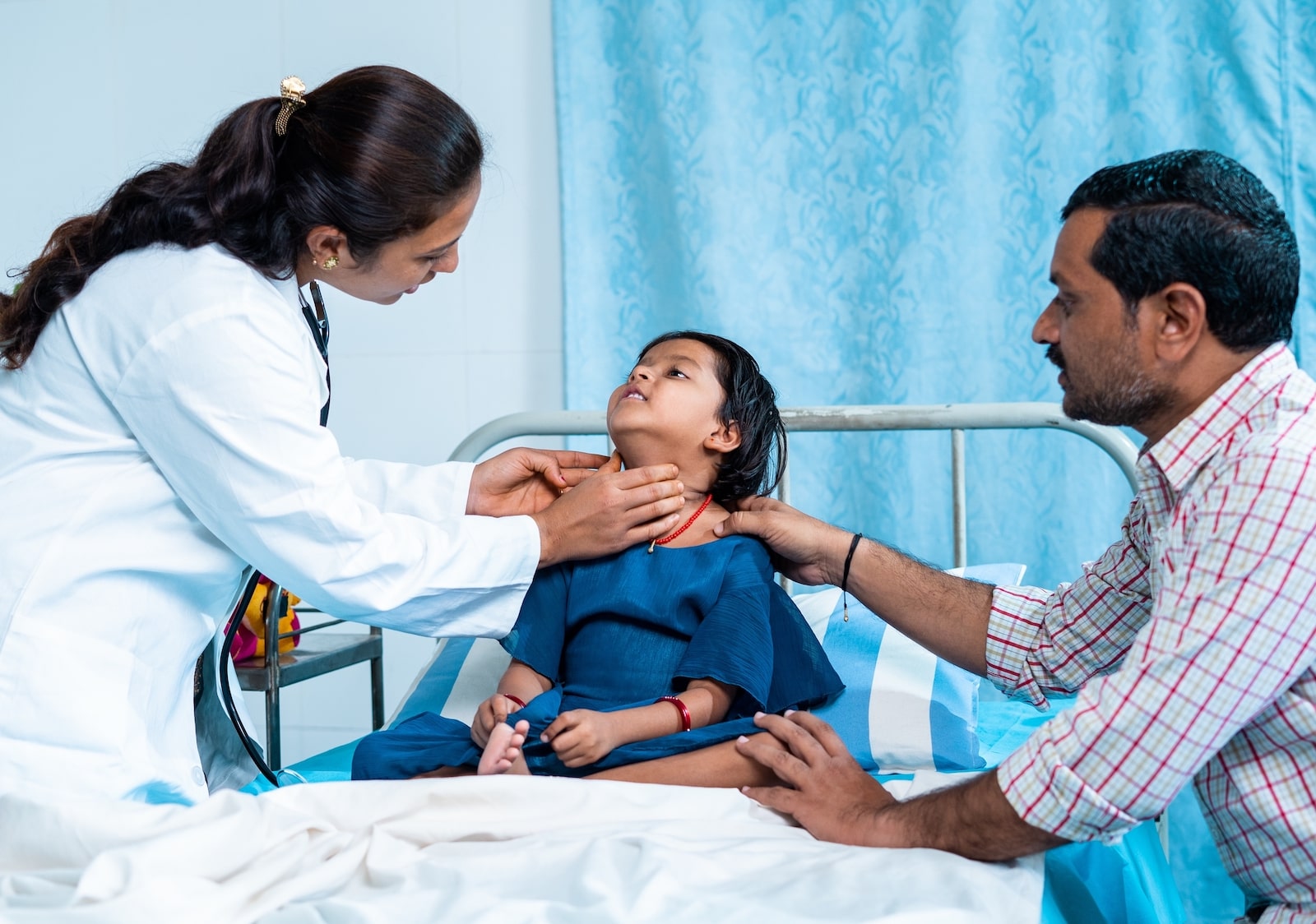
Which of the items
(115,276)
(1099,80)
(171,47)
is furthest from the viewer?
(171,47)

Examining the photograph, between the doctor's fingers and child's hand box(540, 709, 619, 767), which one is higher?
the doctor's fingers

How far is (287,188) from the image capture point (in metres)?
1.52

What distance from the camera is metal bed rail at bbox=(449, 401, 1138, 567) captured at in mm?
2182

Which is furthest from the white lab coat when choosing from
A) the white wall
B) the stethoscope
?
the white wall

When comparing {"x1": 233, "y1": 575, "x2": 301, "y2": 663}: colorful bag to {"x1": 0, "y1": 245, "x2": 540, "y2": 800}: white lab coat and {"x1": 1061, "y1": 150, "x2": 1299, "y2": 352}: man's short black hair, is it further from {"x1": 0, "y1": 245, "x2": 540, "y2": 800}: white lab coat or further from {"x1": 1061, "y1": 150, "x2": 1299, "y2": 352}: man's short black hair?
{"x1": 1061, "y1": 150, "x2": 1299, "y2": 352}: man's short black hair

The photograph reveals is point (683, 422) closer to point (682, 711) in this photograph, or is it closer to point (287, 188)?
point (682, 711)

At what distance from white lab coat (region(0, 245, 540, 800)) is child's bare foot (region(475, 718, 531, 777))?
0.74 ft

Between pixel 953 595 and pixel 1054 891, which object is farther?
pixel 953 595

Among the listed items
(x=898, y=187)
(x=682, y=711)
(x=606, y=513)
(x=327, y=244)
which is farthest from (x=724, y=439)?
(x=898, y=187)

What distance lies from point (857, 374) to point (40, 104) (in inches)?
102

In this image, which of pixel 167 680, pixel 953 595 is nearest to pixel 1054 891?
pixel 953 595

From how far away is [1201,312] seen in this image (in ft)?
3.95

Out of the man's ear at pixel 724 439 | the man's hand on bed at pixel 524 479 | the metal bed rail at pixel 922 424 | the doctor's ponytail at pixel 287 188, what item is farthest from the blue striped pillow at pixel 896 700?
the doctor's ponytail at pixel 287 188

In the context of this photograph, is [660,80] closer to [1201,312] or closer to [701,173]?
[701,173]
